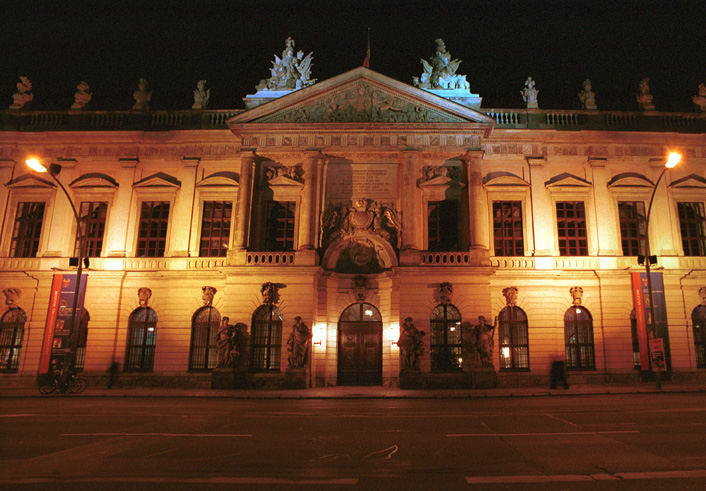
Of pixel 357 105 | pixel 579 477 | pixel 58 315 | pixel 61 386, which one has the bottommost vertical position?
pixel 61 386

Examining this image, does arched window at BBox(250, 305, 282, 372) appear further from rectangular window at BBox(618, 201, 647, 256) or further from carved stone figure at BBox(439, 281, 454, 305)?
rectangular window at BBox(618, 201, 647, 256)

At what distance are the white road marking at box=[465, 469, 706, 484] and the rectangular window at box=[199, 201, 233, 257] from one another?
830 inches

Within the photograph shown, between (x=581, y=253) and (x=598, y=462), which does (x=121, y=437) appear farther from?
(x=581, y=253)

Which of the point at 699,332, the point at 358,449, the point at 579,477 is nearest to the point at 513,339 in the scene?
the point at 699,332

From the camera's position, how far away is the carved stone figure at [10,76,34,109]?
28172 millimetres

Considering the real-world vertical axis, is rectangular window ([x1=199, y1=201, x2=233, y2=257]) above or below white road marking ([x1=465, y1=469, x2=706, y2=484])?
above

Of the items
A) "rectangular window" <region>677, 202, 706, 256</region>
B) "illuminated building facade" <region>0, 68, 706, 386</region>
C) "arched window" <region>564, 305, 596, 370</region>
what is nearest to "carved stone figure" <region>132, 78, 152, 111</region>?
"illuminated building facade" <region>0, 68, 706, 386</region>

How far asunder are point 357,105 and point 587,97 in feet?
44.5

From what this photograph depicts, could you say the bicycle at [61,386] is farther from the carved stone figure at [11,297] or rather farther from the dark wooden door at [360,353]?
the dark wooden door at [360,353]

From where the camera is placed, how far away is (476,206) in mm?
23875

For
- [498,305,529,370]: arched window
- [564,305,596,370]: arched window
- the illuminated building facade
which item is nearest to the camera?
the illuminated building facade

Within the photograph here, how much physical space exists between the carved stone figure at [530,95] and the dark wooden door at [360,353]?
1545cm

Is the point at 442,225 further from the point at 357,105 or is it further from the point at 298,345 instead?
the point at 298,345

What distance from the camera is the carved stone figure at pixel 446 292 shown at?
890 inches
